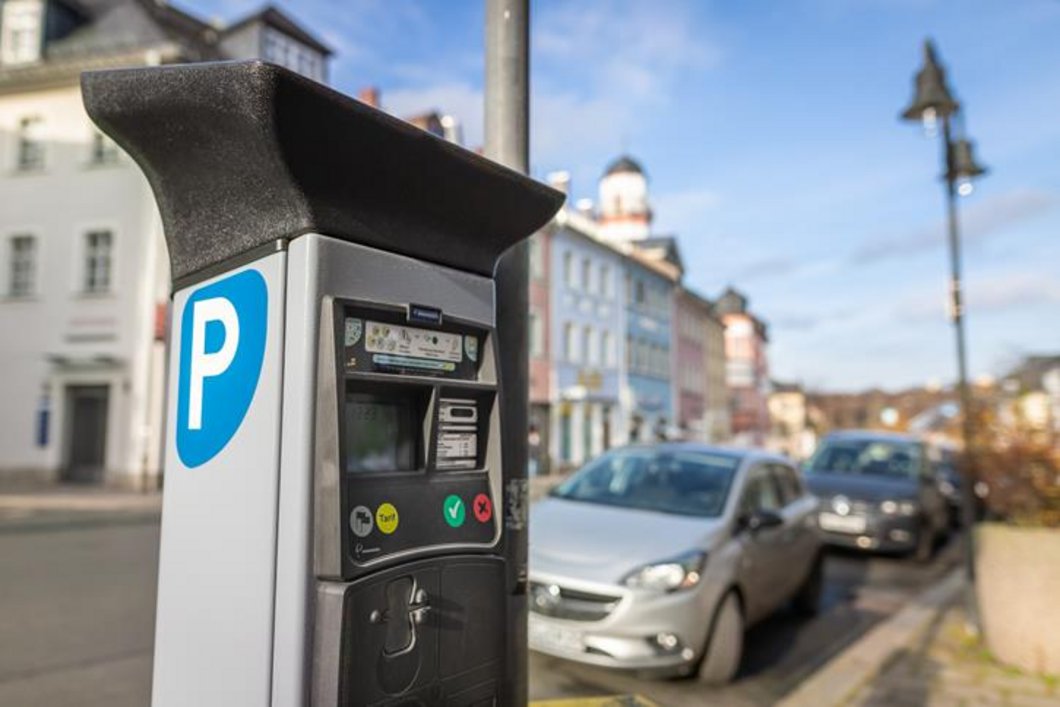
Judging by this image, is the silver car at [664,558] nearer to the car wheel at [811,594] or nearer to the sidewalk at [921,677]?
the car wheel at [811,594]

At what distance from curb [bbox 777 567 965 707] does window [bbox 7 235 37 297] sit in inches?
852

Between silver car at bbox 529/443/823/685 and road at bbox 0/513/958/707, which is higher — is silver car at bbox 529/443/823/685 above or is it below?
above

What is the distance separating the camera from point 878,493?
1080 cm

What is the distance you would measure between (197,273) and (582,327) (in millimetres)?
33023

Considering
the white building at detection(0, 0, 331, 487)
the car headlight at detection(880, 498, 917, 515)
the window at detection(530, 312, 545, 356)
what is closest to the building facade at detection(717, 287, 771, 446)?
the window at detection(530, 312, 545, 356)

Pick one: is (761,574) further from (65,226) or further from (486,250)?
(65,226)

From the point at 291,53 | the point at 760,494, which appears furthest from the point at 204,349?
the point at 291,53

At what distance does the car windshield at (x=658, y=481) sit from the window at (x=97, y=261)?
58.7 ft

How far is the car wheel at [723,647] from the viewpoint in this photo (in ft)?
16.5

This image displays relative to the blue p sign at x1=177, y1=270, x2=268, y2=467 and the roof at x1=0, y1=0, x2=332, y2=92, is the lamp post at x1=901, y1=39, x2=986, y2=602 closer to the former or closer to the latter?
the blue p sign at x1=177, y1=270, x2=268, y2=467

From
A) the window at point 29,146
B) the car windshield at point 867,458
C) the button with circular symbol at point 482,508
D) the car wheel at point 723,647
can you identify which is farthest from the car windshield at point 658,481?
the window at point 29,146

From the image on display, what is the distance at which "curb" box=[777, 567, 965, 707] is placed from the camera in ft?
15.3

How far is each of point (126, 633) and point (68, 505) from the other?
11.4 m

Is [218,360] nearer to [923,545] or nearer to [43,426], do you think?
[923,545]
